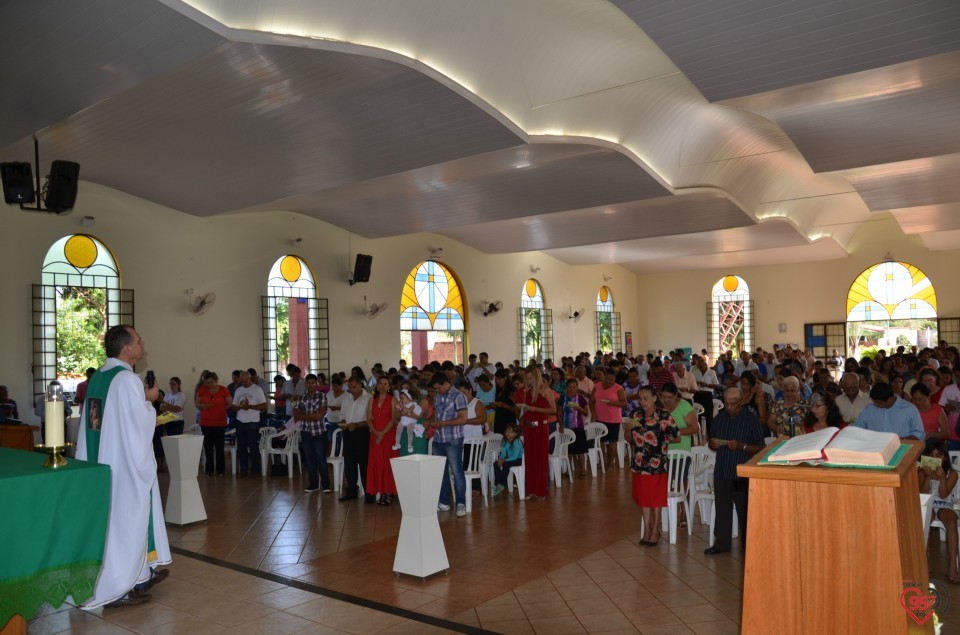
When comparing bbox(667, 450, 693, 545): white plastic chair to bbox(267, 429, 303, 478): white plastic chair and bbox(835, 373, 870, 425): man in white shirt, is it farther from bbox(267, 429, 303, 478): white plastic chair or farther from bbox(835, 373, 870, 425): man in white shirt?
bbox(267, 429, 303, 478): white plastic chair

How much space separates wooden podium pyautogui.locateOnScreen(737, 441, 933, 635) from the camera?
178cm

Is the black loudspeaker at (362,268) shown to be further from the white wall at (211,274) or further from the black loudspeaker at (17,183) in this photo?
the black loudspeaker at (17,183)

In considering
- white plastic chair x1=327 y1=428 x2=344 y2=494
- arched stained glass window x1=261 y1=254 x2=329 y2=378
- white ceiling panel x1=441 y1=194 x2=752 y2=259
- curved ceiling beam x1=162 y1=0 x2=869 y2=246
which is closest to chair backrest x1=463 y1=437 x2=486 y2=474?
white plastic chair x1=327 y1=428 x2=344 y2=494

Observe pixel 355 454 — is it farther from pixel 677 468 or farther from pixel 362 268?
pixel 362 268

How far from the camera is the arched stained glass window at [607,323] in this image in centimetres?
2266

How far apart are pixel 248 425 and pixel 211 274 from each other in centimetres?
350

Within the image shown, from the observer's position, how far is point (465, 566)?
556 centimetres

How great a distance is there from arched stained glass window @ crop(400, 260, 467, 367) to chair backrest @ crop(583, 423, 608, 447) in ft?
23.6

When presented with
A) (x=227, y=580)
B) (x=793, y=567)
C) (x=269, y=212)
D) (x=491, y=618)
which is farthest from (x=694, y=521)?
(x=269, y=212)

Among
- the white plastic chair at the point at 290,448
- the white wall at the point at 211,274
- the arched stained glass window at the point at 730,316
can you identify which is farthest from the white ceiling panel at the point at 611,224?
the arched stained glass window at the point at 730,316

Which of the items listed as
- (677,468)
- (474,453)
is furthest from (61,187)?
(677,468)

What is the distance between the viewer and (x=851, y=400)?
7.51 meters

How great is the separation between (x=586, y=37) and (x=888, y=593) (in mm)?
6482

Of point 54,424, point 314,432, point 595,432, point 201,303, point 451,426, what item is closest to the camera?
point 54,424
